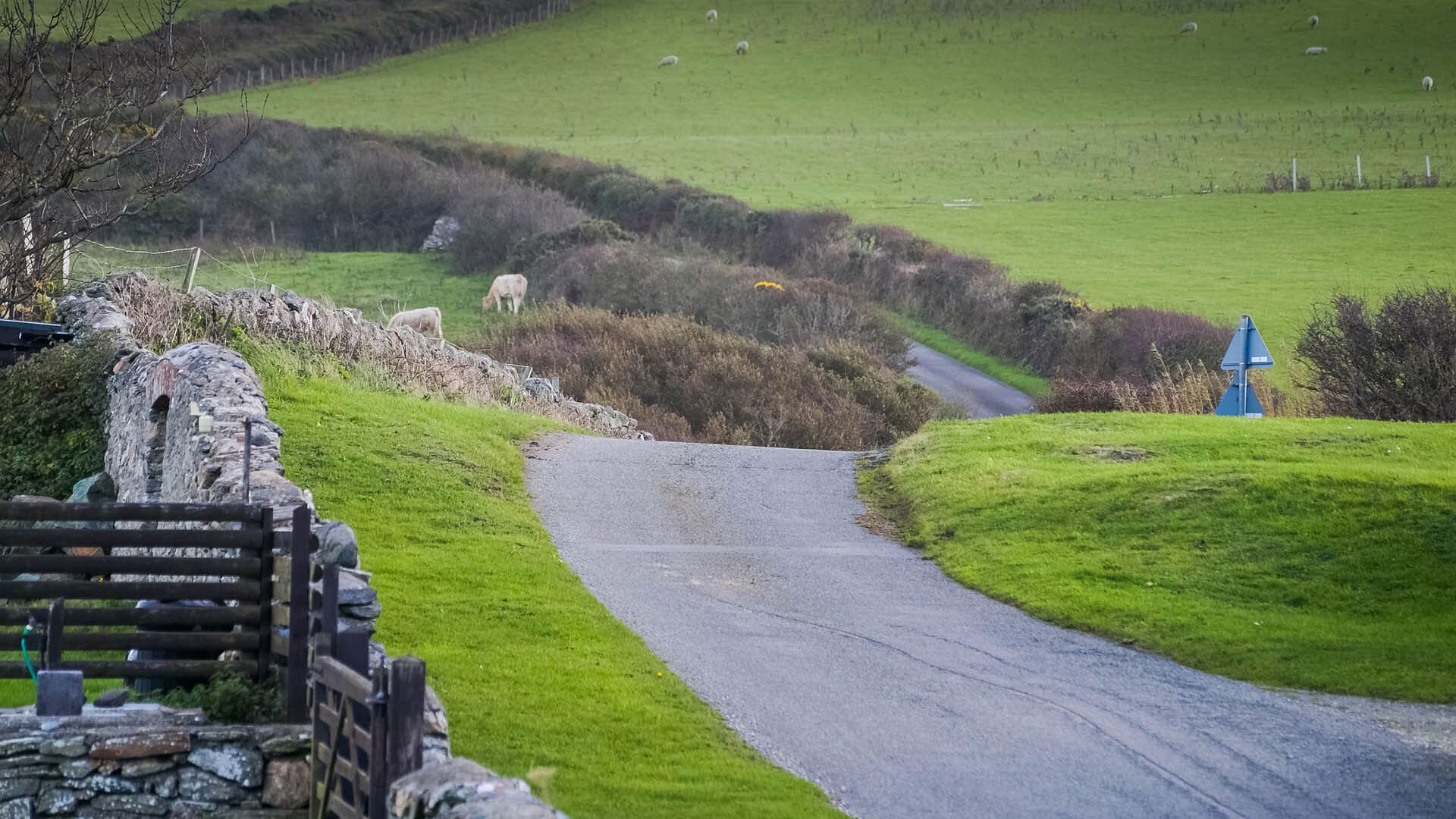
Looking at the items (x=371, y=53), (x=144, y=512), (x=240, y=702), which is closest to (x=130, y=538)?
(x=144, y=512)

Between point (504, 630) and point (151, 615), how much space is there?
135 inches

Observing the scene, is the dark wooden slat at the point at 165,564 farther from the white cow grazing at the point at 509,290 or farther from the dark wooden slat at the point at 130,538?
Answer: the white cow grazing at the point at 509,290

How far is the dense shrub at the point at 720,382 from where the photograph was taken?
31422 millimetres

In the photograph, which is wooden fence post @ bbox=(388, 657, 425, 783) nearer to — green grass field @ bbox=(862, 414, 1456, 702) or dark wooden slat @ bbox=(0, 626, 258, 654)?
dark wooden slat @ bbox=(0, 626, 258, 654)

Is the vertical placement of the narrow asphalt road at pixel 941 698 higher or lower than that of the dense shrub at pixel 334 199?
lower

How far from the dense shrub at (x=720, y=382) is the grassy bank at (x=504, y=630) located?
423 inches

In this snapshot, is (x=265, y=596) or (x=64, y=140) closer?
(x=265, y=596)

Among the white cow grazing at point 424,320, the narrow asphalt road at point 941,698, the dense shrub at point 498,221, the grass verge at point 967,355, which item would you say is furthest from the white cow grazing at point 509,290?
the narrow asphalt road at point 941,698

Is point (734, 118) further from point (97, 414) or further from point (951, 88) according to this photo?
point (97, 414)

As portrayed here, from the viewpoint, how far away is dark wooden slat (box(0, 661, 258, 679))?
32.2 ft

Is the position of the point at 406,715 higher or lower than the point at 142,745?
higher

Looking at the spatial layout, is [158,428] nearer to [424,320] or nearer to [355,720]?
[355,720]

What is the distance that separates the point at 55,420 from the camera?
60.7ft

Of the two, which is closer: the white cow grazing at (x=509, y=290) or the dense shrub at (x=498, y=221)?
the white cow grazing at (x=509, y=290)
